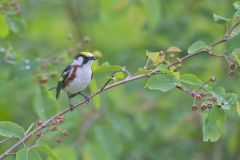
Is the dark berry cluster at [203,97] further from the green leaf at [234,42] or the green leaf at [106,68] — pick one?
the green leaf at [106,68]

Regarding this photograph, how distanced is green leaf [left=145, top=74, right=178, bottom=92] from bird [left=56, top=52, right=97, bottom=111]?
1027 mm

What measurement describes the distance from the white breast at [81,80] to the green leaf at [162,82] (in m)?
1.04

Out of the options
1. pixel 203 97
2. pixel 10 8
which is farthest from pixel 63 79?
pixel 203 97

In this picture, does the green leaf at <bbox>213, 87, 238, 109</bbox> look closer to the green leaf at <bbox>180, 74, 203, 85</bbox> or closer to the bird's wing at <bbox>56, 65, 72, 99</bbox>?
the green leaf at <bbox>180, 74, 203, 85</bbox>

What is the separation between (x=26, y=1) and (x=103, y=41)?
56.6 inches

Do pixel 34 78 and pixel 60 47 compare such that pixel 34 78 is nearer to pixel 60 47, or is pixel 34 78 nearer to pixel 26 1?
pixel 26 1

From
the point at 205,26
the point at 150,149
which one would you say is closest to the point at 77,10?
the point at 205,26

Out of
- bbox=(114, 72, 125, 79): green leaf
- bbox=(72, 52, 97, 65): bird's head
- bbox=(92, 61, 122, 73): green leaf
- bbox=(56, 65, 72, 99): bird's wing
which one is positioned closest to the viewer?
bbox=(114, 72, 125, 79): green leaf

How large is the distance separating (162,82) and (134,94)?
3785 millimetres

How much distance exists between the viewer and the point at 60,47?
8.85 meters

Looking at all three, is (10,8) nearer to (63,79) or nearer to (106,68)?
(63,79)

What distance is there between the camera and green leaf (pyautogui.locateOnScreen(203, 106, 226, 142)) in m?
3.60

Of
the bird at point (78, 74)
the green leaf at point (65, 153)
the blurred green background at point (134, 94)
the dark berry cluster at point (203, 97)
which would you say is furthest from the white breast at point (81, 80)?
the dark berry cluster at point (203, 97)

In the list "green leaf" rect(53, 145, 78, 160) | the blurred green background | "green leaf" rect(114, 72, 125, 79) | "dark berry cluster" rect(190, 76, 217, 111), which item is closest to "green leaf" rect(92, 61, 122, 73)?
"green leaf" rect(114, 72, 125, 79)
